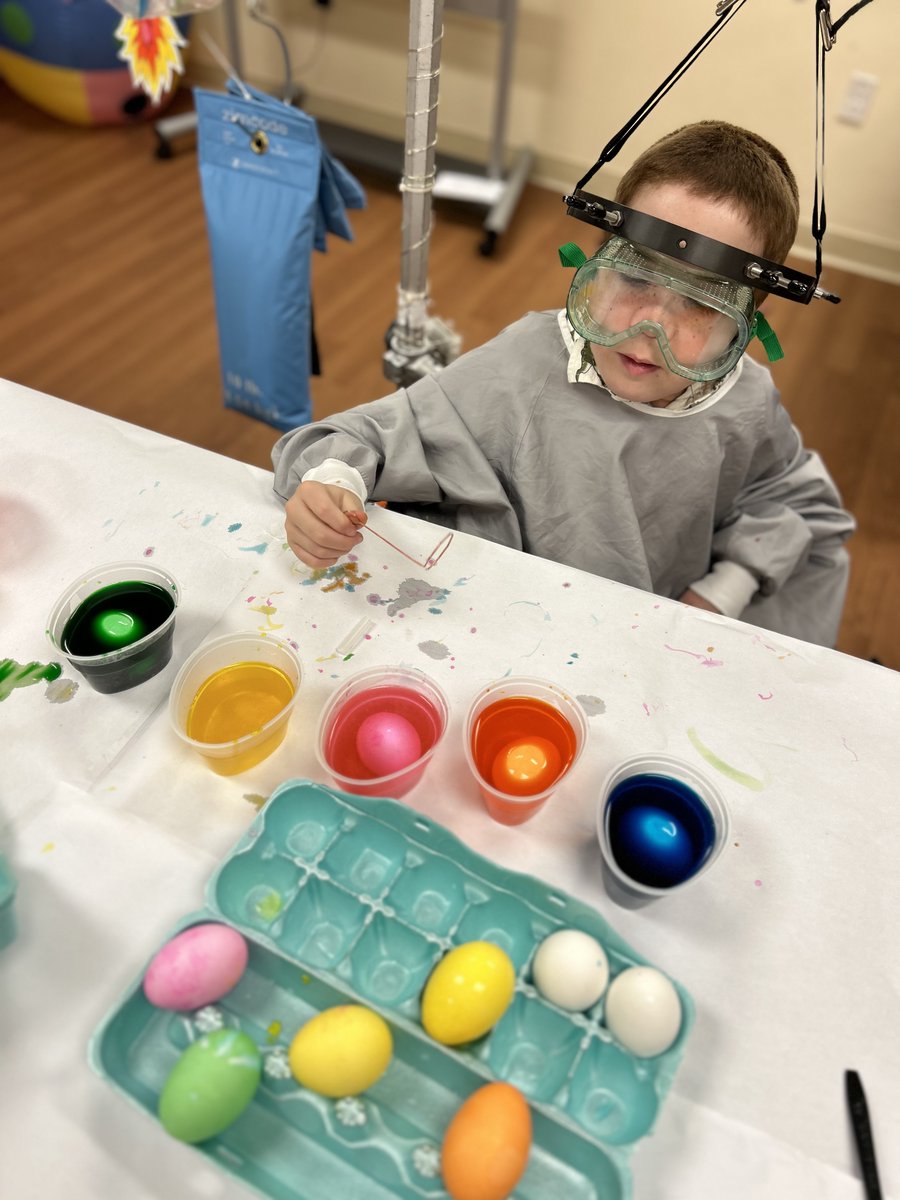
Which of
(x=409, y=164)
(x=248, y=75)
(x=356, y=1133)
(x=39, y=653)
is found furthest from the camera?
(x=248, y=75)

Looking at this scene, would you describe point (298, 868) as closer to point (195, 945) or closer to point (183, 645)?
point (195, 945)

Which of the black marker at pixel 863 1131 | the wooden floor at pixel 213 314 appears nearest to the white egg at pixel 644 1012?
the black marker at pixel 863 1131

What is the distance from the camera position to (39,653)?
784 millimetres

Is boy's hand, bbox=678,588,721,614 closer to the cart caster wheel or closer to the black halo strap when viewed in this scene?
the black halo strap

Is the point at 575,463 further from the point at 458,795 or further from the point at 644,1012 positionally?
the point at 644,1012

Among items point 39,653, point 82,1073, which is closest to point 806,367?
point 39,653

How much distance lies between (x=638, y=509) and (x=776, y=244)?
1.14ft

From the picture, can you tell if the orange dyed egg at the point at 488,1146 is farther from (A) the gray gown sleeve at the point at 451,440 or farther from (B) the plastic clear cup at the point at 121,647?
(A) the gray gown sleeve at the point at 451,440

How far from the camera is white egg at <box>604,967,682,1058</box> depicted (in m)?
0.56

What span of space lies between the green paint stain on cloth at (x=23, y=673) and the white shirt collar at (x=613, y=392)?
655 millimetres

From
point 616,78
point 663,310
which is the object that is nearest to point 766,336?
point 663,310

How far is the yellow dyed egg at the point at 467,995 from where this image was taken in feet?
1.82

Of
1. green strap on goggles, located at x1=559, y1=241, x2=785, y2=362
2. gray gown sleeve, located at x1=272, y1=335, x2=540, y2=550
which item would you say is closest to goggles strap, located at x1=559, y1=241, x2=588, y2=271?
green strap on goggles, located at x1=559, y1=241, x2=785, y2=362

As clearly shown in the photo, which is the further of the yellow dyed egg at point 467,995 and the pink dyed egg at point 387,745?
the pink dyed egg at point 387,745
